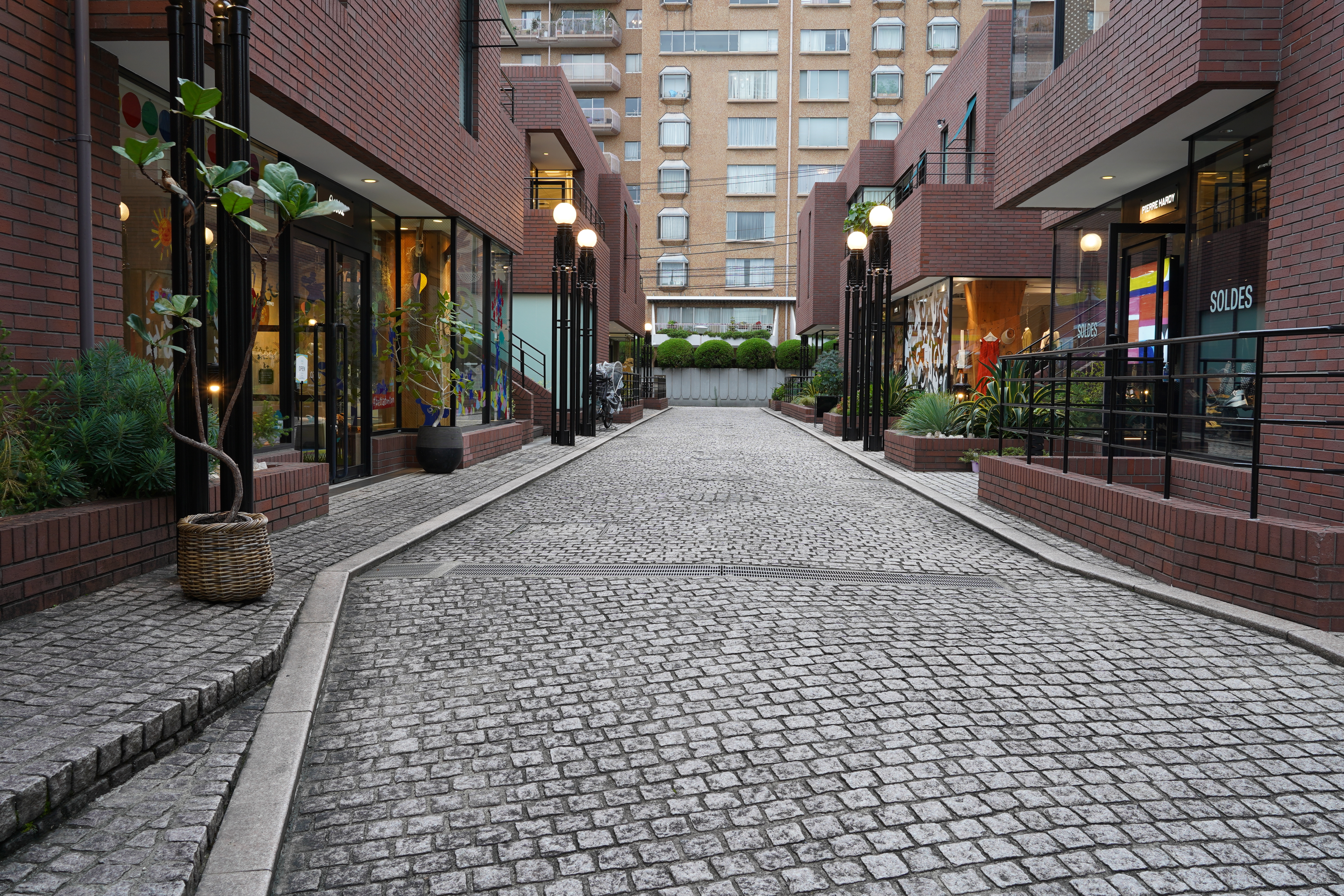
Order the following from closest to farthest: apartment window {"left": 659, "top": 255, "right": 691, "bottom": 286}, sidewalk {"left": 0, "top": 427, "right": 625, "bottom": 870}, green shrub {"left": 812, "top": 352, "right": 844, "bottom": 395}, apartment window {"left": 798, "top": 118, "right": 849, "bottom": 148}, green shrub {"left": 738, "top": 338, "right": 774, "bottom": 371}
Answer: sidewalk {"left": 0, "top": 427, "right": 625, "bottom": 870} → green shrub {"left": 812, "top": 352, "right": 844, "bottom": 395} → green shrub {"left": 738, "top": 338, "right": 774, "bottom": 371} → apartment window {"left": 659, "top": 255, "right": 691, "bottom": 286} → apartment window {"left": 798, "top": 118, "right": 849, "bottom": 148}

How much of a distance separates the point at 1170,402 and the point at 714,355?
46.2 meters

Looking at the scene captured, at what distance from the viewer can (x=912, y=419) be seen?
49.6ft

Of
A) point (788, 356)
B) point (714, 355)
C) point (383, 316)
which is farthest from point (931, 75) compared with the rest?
point (383, 316)

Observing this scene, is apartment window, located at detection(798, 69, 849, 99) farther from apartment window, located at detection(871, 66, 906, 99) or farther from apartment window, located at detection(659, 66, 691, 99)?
apartment window, located at detection(659, 66, 691, 99)

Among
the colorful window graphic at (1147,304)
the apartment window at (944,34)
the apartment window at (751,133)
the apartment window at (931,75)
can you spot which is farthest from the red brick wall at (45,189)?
the apartment window at (944,34)

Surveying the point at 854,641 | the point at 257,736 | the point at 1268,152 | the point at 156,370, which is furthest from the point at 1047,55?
the point at 257,736

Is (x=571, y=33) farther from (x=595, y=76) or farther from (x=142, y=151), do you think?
(x=142, y=151)

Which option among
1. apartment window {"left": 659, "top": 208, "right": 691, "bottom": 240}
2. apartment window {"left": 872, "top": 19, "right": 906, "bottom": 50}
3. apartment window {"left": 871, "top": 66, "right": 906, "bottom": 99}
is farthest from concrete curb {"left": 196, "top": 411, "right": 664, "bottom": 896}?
apartment window {"left": 872, "top": 19, "right": 906, "bottom": 50}

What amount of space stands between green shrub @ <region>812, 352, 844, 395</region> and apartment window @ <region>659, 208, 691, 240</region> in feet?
103

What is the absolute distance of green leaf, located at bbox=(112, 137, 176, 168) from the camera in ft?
15.2

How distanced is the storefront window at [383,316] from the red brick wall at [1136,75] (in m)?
8.88

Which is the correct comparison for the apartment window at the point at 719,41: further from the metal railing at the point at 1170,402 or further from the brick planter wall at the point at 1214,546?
the brick planter wall at the point at 1214,546

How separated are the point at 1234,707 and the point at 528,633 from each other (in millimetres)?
3359

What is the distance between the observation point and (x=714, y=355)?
5306cm
